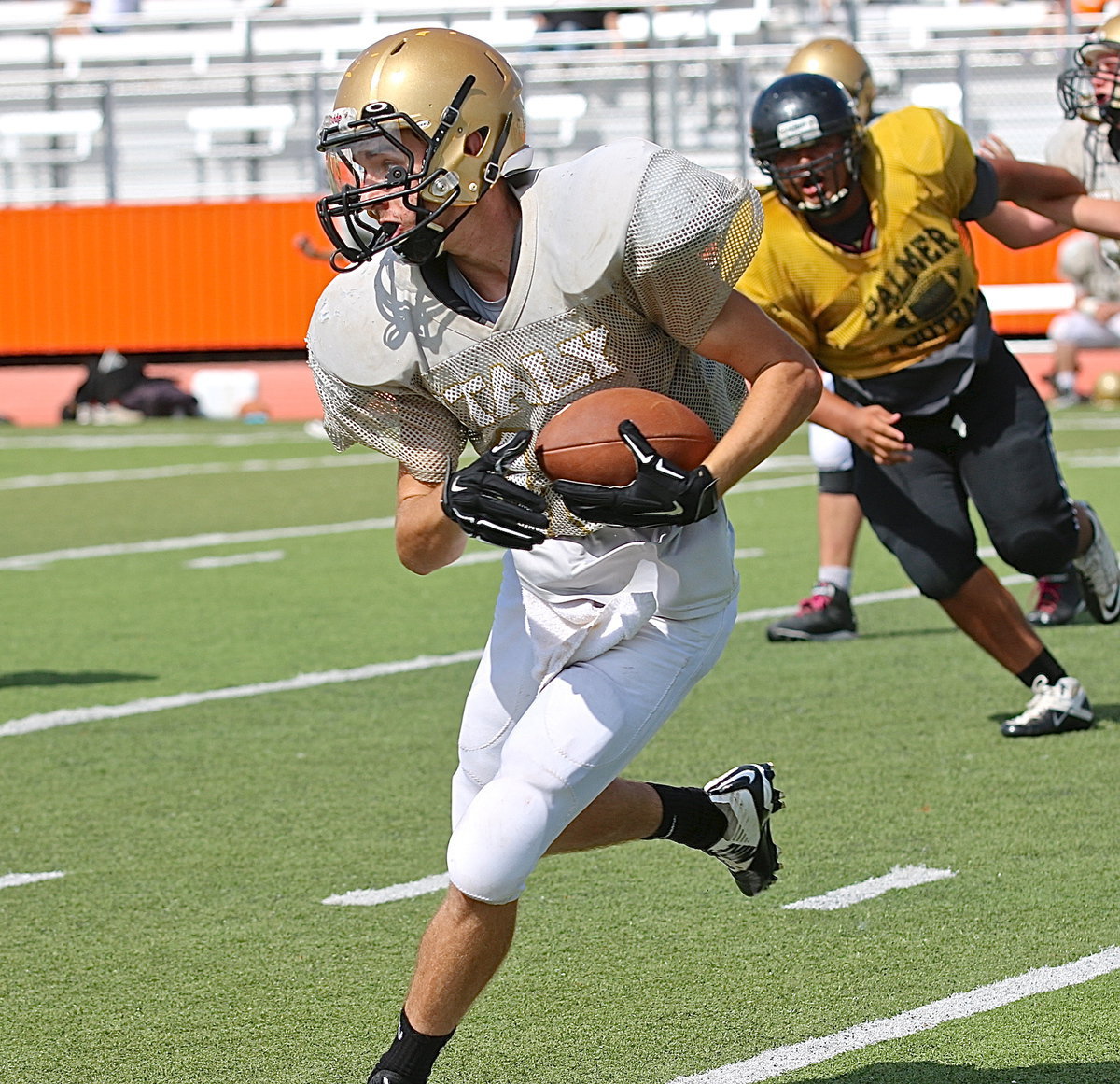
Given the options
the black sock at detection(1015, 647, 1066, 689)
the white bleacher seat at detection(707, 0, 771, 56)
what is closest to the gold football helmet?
the black sock at detection(1015, 647, 1066, 689)

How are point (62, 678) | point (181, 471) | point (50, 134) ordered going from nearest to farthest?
point (62, 678) → point (181, 471) → point (50, 134)

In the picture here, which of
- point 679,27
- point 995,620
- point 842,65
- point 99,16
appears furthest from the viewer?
point 99,16

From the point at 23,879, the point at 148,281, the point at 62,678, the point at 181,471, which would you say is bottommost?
the point at 181,471

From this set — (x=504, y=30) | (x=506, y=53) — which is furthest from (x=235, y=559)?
(x=504, y=30)

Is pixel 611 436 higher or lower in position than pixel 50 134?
higher

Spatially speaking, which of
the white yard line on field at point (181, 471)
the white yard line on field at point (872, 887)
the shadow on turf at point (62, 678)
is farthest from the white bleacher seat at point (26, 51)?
the white yard line on field at point (872, 887)

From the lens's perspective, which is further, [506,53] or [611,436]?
[506,53]

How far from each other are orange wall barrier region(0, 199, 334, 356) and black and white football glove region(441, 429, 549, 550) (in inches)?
551

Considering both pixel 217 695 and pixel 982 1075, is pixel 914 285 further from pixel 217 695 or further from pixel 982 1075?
pixel 982 1075

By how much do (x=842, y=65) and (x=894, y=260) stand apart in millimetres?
3169

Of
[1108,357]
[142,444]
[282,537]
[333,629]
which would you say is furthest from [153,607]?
[1108,357]

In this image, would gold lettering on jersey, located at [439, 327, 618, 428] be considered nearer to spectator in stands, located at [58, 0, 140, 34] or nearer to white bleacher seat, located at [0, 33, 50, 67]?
white bleacher seat, located at [0, 33, 50, 67]

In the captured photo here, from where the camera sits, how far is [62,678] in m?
6.47

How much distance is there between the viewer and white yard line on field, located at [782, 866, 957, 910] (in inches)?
155
